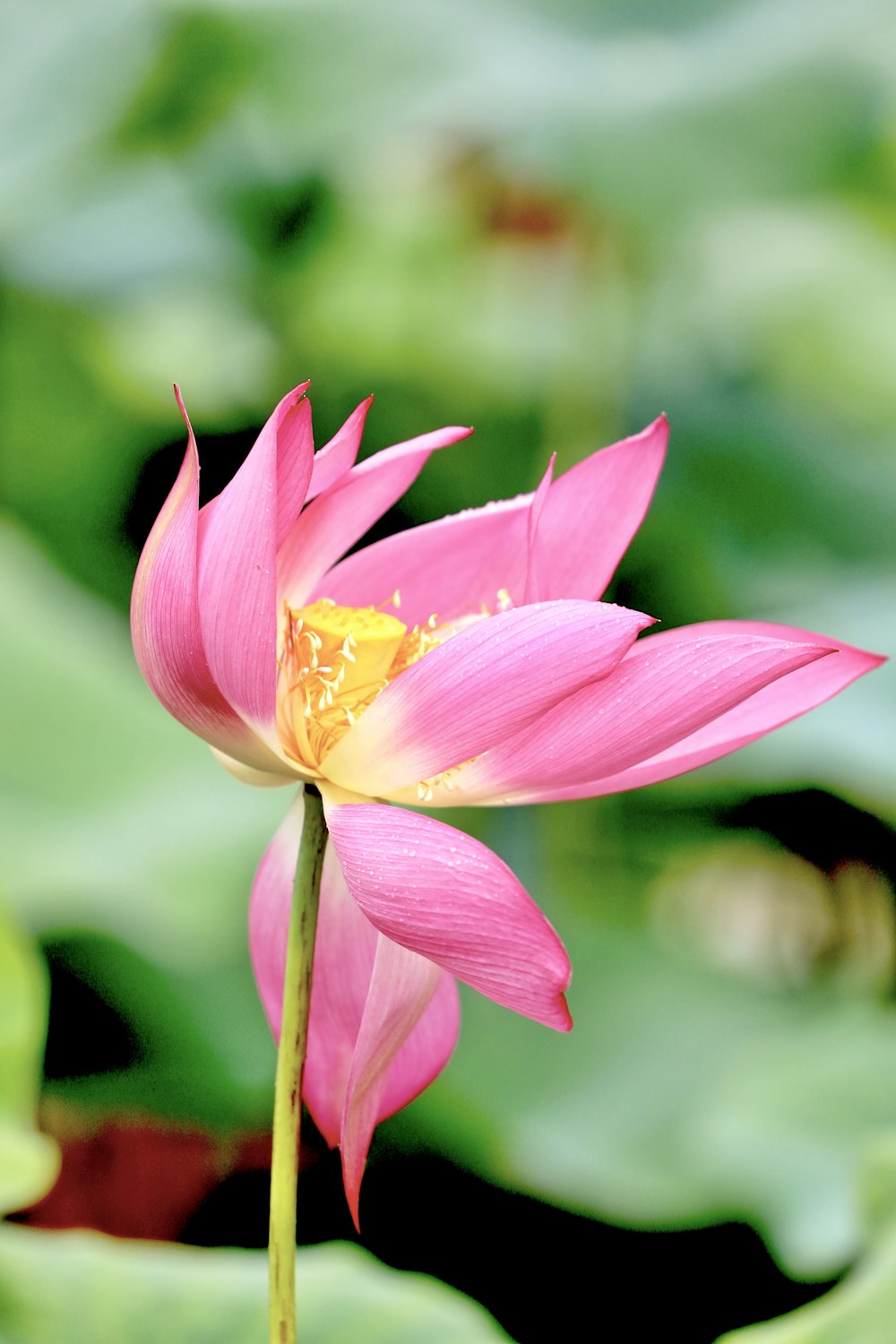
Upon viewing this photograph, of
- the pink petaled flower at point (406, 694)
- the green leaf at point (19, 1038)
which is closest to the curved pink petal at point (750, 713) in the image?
the pink petaled flower at point (406, 694)

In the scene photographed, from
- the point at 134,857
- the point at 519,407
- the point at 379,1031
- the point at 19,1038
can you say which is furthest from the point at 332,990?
the point at 519,407

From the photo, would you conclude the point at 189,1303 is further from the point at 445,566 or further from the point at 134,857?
the point at 134,857

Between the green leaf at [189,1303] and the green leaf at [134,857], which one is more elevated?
the green leaf at [189,1303]

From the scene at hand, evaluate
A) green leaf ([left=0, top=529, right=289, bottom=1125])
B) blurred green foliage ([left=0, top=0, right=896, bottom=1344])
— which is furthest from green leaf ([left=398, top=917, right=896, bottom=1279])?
green leaf ([left=0, top=529, right=289, bottom=1125])

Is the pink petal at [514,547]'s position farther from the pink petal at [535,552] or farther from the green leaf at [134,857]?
the green leaf at [134,857]

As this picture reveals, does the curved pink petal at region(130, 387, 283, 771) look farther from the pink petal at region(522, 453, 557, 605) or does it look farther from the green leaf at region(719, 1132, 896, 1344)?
the green leaf at region(719, 1132, 896, 1344)

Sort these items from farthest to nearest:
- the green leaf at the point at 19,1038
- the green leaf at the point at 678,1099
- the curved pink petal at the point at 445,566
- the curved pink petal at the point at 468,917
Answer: the green leaf at the point at 678,1099 < the green leaf at the point at 19,1038 < the curved pink petal at the point at 445,566 < the curved pink petal at the point at 468,917

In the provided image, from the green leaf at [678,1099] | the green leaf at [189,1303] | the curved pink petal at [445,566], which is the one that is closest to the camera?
the curved pink petal at [445,566]
